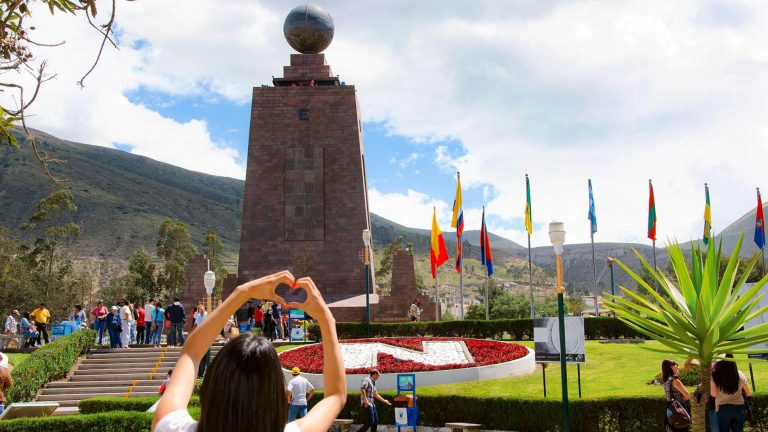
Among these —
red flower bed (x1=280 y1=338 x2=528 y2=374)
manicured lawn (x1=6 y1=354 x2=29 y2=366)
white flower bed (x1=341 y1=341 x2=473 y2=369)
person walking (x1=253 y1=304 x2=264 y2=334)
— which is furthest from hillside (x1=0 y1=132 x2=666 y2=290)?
white flower bed (x1=341 y1=341 x2=473 y2=369)

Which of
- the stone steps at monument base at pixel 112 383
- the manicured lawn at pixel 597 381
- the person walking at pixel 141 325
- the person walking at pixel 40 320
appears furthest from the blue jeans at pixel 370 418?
the person walking at pixel 40 320

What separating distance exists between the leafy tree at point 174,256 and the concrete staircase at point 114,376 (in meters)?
36.1

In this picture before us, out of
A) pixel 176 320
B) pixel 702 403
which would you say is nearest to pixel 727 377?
pixel 702 403

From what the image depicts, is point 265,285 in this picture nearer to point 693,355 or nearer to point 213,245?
point 693,355

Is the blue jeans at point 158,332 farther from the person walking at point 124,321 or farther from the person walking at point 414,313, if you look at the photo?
the person walking at point 414,313

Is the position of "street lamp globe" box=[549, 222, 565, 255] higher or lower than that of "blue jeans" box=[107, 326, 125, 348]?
higher

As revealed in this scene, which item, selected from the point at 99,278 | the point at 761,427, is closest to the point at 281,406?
the point at 761,427

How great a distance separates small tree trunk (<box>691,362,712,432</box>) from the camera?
6.97 meters

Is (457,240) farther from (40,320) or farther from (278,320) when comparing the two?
(40,320)

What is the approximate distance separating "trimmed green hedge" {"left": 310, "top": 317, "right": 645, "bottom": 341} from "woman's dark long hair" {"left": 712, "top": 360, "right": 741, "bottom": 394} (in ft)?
56.3

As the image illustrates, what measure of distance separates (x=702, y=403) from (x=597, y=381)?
939 cm

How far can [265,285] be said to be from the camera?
2.34 metres

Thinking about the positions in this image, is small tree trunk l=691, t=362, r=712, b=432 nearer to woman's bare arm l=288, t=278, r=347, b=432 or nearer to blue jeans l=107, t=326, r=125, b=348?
woman's bare arm l=288, t=278, r=347, b=432

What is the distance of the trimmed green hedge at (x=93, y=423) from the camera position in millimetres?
10852
